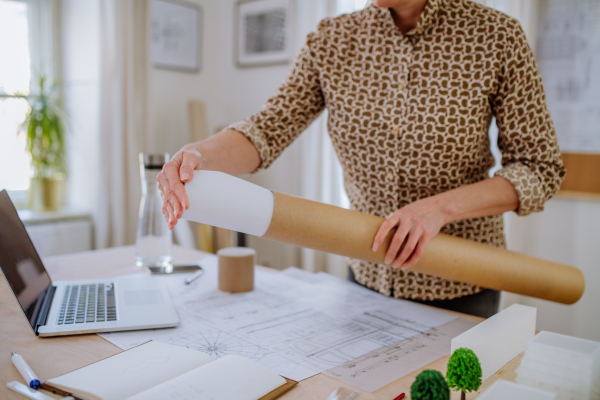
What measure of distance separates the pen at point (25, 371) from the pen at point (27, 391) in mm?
11

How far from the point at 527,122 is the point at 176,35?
287cm

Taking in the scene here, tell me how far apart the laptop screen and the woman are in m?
0.44

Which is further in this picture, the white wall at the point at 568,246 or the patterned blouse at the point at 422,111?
the white wall at the point at 568,246

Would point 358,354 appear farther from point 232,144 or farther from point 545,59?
point 545,59

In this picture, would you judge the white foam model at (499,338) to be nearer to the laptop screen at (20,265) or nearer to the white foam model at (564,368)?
the white foam model at (564,368)

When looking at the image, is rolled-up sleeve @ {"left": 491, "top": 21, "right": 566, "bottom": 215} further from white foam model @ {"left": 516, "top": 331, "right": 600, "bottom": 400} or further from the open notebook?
the open notebook

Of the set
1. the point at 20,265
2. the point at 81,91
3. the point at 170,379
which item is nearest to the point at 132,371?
the point at 170,379

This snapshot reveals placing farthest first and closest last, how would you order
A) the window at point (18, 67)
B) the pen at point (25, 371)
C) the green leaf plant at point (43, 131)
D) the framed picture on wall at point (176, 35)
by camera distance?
1. the framed picture on wall at point (176, 35)
2. the window at point (18, 67)
3. the green leaf plant at point (43, 131)
4. the pen at point (25, 371)

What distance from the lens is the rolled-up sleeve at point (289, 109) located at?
1.27m

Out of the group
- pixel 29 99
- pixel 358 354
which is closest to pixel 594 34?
pixel 358 354

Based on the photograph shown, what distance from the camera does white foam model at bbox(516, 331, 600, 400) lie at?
654 millimetres

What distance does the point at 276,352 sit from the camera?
0.88 meters

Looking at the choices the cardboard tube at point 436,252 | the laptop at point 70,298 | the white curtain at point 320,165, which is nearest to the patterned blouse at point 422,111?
the cardboard tube at point 436,252

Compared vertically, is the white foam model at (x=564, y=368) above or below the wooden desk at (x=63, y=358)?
above
